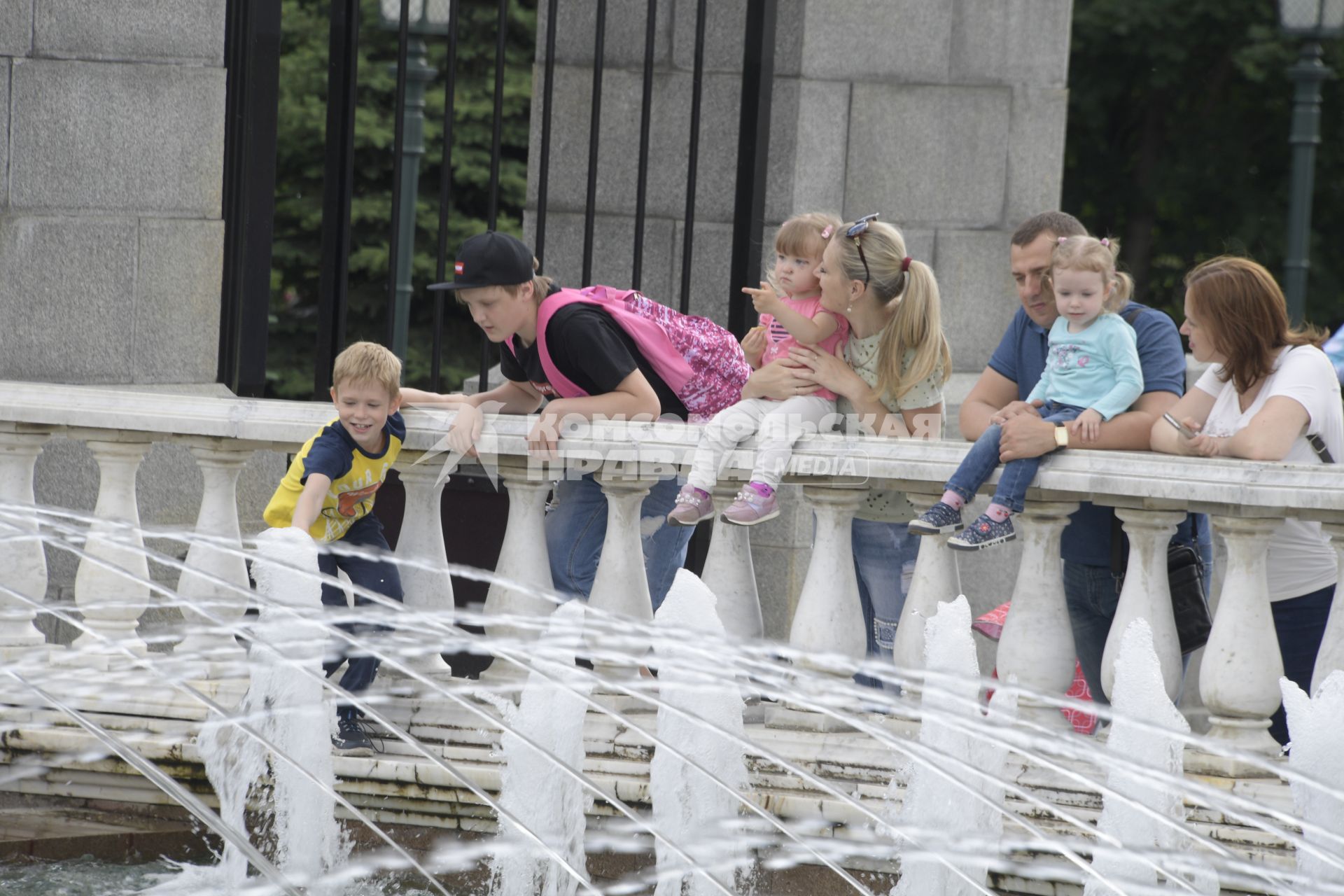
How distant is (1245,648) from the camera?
168 inches

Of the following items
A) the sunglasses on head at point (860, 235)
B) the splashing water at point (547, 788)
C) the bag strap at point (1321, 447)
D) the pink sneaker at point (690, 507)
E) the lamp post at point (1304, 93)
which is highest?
the lamp post at point (1304, 93)

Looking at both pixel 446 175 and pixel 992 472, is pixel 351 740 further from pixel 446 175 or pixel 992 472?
pixel 446 175

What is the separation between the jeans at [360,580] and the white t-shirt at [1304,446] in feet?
7.62

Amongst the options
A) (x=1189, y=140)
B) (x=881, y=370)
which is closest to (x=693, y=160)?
(x=881, y=370)

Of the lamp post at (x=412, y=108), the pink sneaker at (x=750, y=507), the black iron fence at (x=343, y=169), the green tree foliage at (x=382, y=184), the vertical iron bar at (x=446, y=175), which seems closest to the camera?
the pink sneaker at (x=750, y=507)

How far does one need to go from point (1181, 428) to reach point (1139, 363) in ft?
0.96

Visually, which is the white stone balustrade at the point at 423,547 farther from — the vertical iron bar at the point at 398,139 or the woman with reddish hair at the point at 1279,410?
the woman with reddish hair at the point at 1279,410

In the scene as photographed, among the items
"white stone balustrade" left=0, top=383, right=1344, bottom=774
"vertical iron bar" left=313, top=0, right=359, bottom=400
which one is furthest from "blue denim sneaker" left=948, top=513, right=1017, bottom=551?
"vertical iron bar" left=313, top=0, right=359, bottom=400

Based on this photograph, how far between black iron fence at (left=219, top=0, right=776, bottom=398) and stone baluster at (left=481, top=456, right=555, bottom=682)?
1.34 metres

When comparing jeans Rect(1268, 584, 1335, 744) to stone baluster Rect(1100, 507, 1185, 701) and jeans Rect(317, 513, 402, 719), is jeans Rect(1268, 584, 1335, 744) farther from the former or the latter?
jeans Rect(317, 513, 402, 719)

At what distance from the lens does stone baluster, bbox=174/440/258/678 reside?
4.92 meters

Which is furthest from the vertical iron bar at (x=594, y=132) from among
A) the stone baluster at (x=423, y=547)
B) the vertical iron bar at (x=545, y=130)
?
the stone baluster at (x=423, y=547)

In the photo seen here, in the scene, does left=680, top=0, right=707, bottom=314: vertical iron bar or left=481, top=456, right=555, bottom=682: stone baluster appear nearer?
left=481, top=456, right=555, bottom=682: stone baluster

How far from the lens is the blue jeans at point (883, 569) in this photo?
491cm
